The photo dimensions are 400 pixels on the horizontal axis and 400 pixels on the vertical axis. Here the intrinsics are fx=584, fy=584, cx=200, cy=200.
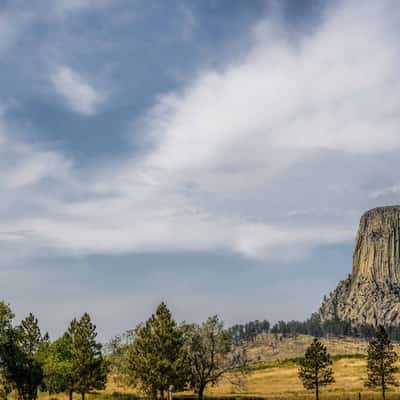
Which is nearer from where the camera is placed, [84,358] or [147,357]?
[147,357]

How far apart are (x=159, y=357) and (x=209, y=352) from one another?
1031 cm

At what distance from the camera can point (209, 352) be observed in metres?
74.4

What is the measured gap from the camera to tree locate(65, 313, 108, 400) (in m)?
74.9

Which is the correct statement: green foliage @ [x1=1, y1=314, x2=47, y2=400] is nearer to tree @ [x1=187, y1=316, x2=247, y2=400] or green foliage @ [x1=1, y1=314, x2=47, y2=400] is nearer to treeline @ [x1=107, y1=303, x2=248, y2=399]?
treeline @ [x1=107, y1=303, x2=248, y2=399]

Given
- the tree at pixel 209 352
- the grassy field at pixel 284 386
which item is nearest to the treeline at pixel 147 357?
the tree at pixel 209 352

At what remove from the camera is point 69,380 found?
74.9 metres

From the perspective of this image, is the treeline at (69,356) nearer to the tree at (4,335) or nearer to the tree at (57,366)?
the tree at (57,366)

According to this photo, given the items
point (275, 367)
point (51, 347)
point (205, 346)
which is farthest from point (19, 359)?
point (275, 367)

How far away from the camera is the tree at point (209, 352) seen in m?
73.9

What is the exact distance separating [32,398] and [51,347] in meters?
15.9

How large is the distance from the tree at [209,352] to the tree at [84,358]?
12.6 metres

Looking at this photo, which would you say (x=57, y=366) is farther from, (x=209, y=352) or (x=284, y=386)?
(x=284, y=386)

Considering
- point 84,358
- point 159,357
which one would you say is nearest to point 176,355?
point 159,357

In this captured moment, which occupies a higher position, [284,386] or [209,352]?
[209,352]
